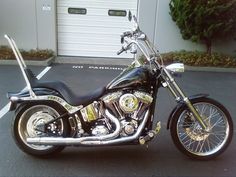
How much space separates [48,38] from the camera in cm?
941

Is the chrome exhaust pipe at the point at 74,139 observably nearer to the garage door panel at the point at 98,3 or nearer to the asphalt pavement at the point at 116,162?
the asphalt pavement at the point at 116,162

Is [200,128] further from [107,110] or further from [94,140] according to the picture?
[94,140]

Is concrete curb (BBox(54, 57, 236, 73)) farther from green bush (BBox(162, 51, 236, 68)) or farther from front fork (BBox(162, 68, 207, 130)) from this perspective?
front fork (BBox(162, 68, 207, 130))

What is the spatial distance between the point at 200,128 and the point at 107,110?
106cm

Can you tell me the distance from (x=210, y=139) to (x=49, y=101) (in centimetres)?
198

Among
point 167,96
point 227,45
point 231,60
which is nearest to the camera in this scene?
point 167,96

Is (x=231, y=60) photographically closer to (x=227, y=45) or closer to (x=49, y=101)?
(x=227, y=45)

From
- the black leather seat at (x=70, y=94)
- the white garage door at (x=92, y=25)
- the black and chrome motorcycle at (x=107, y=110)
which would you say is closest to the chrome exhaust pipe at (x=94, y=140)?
the black and chrome motorcycle at (x=107, y=110)

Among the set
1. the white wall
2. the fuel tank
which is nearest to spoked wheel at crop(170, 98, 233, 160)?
the fuel tank

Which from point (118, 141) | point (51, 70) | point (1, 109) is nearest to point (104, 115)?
point (118, 141)

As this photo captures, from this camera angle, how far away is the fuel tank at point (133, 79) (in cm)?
356

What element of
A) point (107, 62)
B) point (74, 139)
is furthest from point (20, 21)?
point (74, 139)

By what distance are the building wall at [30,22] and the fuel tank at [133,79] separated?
20.4 feet

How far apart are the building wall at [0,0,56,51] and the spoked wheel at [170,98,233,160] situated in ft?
Answer: 20.8
